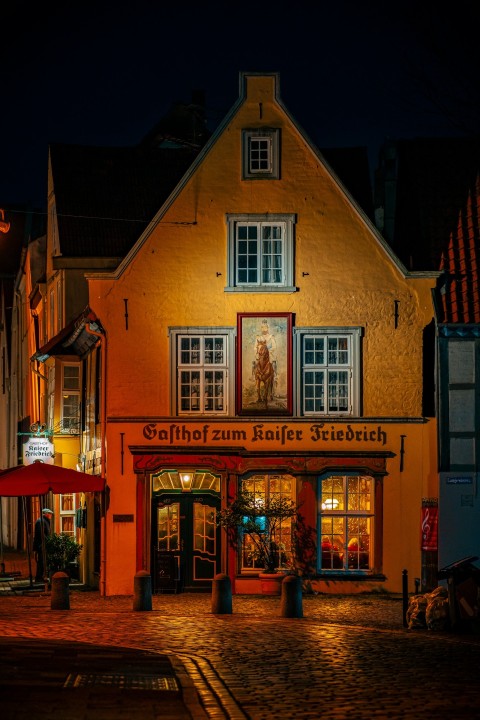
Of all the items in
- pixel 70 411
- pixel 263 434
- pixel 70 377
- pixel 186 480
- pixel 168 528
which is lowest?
pixel 168 528

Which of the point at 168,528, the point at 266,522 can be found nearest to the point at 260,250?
the point at 266,522

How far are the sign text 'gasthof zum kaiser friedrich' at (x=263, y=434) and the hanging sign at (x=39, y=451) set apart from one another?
15.8ft

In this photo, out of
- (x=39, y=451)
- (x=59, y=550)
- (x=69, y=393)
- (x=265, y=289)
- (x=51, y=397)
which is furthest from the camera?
(x=51, y=397)

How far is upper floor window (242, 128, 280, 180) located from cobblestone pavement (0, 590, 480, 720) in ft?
31.3

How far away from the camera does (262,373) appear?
29.9 meters

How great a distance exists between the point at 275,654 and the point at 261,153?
50.3 ft

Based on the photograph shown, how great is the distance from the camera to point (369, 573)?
29.4 metres

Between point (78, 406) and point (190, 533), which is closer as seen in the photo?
point (190, 533)

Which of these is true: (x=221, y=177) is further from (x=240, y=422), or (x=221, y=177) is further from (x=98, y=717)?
(x=98, y=717)

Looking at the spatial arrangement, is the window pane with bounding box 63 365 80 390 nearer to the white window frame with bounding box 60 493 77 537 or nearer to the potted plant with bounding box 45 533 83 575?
the white window frame with bounding box 60 493 77 537

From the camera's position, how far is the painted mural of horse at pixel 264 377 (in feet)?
98.0

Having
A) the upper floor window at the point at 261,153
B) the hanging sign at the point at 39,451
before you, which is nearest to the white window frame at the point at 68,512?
the hanging sign at the point at 39,451

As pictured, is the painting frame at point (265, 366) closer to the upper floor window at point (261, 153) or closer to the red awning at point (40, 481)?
the upper floor window at point (261, 153)

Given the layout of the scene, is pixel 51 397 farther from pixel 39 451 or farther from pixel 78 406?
pixel 39 451
